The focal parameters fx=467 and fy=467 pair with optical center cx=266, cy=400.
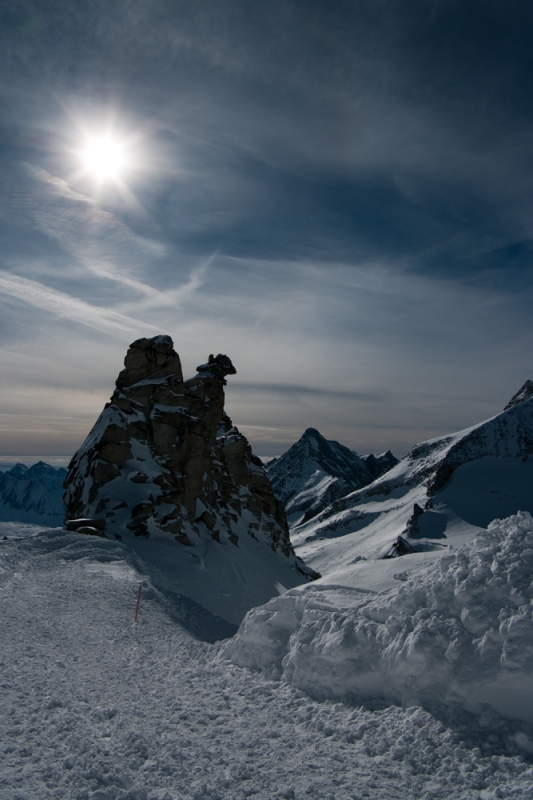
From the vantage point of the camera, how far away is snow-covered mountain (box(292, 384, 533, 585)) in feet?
405

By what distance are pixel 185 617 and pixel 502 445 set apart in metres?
161

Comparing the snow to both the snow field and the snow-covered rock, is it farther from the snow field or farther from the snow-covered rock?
the snow field

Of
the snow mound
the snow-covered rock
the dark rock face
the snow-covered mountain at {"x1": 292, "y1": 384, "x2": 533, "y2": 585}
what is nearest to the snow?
the snow-covered mountain at {"x1": 292, "y1": 384, "x2": 533, "y2": 585}

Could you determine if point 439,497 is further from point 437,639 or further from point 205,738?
point 205,738

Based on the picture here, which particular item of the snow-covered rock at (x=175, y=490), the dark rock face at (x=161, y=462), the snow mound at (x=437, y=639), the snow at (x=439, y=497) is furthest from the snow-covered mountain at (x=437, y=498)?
the snow mound at (x=437, y=639)

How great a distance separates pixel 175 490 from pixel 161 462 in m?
3.95

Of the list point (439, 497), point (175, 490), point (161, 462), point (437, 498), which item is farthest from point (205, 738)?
point (439, 497)

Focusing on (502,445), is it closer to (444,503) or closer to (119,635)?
(444,503)

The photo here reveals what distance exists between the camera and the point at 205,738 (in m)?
7.59

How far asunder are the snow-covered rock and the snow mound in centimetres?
1781

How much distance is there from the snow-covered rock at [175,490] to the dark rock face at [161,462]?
10cm

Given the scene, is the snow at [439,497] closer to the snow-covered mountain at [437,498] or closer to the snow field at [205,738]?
the snow-covered mountain at [437,498]

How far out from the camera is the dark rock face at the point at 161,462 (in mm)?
39906

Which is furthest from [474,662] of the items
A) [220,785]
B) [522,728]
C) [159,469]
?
[159,469]
